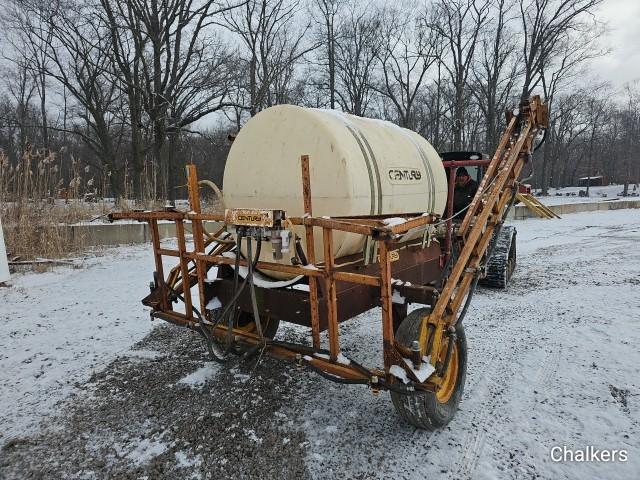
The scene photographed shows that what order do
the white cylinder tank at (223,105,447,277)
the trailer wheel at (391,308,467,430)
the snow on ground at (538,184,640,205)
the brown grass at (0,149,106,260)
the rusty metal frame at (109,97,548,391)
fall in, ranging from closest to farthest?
the rusty metal frame at (109,97,548,391) < the trailer wheel at (391,308,467,430) < the white cylinder tank at (223,105,447,277) < the brown grass at (0,149,106,260) < the snow on ground at (538,184,640,205)

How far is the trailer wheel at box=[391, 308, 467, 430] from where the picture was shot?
2.47 meters

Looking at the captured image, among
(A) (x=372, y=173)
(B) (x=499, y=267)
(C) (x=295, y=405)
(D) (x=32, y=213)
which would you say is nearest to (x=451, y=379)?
(C) (x=295, y=405)

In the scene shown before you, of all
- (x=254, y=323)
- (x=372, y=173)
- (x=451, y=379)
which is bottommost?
(x=451, y=379)

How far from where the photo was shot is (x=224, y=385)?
331 centimetres

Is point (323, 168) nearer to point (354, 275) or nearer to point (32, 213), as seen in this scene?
point (354, 275)

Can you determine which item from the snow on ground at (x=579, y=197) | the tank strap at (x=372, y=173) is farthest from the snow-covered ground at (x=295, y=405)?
the snow on ground at (x=579, y=197)

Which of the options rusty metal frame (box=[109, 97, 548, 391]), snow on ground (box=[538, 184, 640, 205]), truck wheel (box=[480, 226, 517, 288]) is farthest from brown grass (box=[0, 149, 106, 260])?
snow on ground (box=[538, 184, 640, 205])

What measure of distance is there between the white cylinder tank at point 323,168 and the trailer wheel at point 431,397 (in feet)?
2.57

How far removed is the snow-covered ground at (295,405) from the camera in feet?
7.75

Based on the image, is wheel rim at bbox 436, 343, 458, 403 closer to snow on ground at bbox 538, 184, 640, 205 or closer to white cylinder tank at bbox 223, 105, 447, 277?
white cylinder tank at bbox 223, 105, 447, 277

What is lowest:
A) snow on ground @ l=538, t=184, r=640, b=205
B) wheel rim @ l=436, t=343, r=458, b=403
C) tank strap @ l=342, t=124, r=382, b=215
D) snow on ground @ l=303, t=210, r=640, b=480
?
snow on ground @ l=303, t=210, r=640, b=480

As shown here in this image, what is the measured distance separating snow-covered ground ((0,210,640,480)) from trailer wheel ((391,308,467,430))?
4.6 inches

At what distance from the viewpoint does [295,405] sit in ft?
9.87

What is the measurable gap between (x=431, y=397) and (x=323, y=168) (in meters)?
1.68
